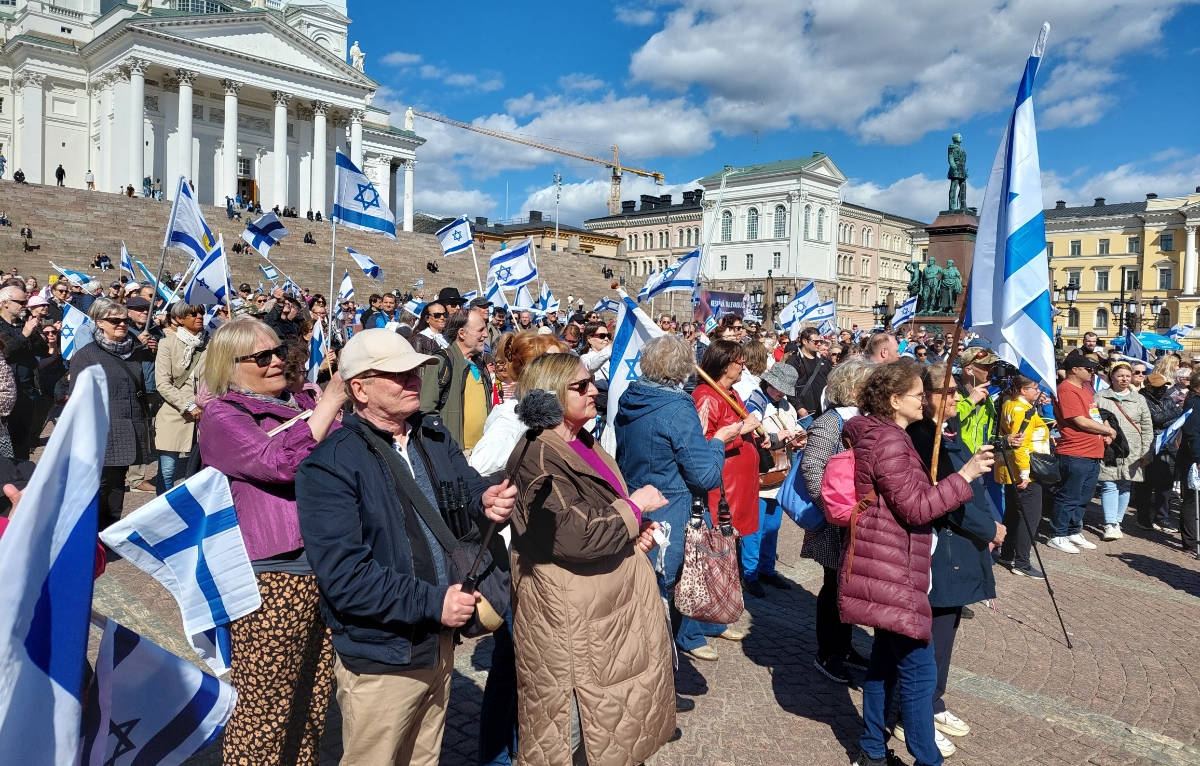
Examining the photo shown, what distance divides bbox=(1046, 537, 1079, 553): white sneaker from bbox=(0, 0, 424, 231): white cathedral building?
49.7 metres

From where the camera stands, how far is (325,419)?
3043 mm

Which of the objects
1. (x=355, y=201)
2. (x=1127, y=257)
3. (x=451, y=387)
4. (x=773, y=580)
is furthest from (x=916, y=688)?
(x=1127, y=257)

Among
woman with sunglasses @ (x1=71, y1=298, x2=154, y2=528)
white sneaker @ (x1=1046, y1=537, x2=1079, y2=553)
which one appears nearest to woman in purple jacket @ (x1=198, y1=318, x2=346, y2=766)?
woman with sunglasses @ (x1=71, y1=298, x2=154, y2=528)

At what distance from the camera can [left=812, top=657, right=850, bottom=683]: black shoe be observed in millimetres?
4930

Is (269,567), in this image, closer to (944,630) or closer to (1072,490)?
(944,630)

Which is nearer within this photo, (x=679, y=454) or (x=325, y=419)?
(x=325, y=419)

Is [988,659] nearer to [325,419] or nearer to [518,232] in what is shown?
[325,419]

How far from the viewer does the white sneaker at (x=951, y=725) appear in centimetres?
428

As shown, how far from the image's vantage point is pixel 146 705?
235cm

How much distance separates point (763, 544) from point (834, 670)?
1806 millimetres

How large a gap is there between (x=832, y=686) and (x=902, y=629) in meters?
1.53

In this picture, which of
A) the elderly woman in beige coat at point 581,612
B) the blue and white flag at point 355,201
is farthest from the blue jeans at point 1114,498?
the blue and white flag at point 355,201

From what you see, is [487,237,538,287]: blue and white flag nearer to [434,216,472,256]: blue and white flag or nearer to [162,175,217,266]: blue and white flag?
[434,216,472,256]: blue and white flag

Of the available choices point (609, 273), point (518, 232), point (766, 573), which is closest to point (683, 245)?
point (518, 232)
